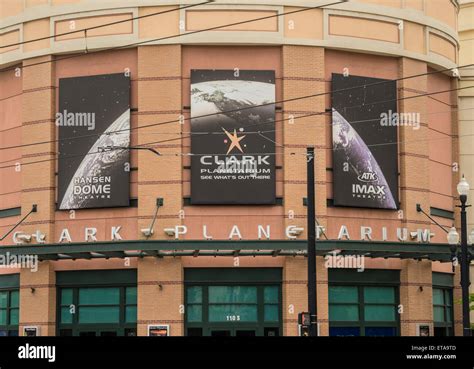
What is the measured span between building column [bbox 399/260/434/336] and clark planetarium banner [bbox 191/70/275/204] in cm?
658

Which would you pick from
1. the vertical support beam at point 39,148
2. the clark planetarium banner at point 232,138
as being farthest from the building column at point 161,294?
the vertical support beam at point 39,148

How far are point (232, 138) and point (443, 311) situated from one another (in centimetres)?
1247

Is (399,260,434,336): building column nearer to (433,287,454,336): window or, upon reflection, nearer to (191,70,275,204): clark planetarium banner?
(433,287,454,336): window

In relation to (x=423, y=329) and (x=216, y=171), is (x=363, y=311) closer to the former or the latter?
(x=423, y=329)

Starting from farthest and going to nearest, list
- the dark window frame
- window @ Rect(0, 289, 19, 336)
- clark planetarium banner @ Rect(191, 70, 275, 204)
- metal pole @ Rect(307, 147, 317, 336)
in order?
window @ Rect(0, 289, 19, 336) → the dark window frame → clark planetarium banner @ Rect(191, 70, 275, 204) → metal pole @ Rect(307, 147, 317, 336)

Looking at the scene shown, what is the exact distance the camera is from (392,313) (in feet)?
125

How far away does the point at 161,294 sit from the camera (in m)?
35.7

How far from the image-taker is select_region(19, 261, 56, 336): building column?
37.2 metres

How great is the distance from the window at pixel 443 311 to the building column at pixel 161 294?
37.5 ft

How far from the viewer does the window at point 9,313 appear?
39.1m

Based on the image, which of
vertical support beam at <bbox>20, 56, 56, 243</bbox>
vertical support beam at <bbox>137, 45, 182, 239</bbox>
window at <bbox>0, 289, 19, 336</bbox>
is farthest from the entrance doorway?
window at <bbox>0, 289, 19, 336</bbox>

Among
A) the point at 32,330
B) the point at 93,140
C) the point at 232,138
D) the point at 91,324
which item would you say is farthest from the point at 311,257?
the point at 32,330

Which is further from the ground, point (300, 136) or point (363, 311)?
point (300, 136)

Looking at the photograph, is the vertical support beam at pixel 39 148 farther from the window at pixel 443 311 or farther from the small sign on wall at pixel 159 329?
the window at pixel 443 311
